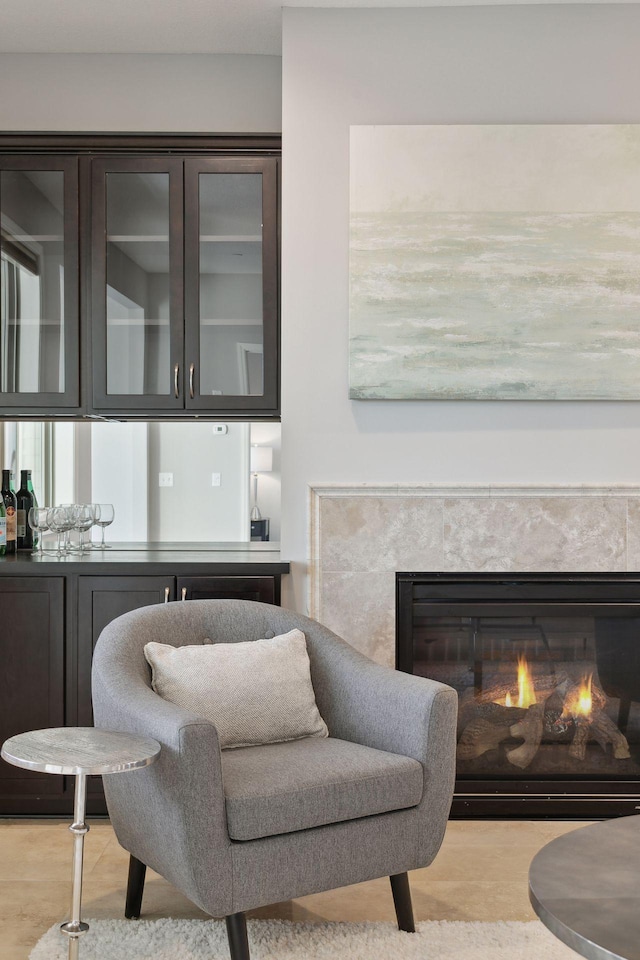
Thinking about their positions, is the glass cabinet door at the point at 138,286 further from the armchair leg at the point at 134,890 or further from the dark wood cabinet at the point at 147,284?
the armchair leg at the point at 134,890

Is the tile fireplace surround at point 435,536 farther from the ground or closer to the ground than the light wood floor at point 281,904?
farther from the ground

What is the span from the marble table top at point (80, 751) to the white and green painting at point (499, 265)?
1477 millimetres

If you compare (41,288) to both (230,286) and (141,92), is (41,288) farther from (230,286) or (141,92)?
(141,92)

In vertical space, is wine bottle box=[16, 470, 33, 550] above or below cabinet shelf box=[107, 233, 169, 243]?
below

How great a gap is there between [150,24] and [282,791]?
2595 mm

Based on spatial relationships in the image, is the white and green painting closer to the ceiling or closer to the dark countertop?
the ceiling

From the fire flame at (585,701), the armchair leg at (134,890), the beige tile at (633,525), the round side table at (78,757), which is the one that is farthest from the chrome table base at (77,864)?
the beige tile at (633,525)

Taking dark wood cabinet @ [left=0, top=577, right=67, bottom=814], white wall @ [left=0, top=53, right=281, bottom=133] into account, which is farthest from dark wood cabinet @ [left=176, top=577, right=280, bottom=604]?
A: white wall @ [left=0, top=53, right=281, bottom=133]

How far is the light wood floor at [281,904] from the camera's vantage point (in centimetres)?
229

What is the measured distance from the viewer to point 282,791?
1.93 meters

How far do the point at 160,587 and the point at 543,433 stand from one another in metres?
1.38

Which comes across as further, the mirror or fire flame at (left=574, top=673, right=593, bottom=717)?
the mirror

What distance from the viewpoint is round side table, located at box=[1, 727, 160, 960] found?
1706 millimetres

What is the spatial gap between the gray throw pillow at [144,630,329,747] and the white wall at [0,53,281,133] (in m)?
2.00
